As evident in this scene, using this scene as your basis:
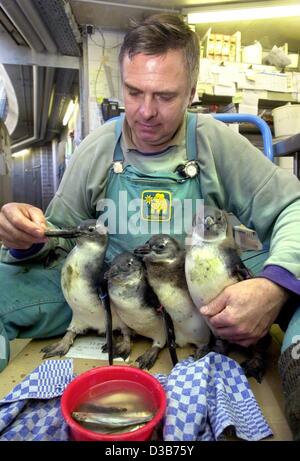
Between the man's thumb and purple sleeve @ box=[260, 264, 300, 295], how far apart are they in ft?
0.35

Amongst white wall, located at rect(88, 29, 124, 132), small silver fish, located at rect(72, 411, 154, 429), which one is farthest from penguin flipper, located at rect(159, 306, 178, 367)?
white wall, located at rect(88, 29, 124, 132)

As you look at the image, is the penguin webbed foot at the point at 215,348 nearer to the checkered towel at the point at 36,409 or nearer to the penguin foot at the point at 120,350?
the penguin foot at the point at 120,350

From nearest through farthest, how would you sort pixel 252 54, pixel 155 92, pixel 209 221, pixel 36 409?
pixel 36 409 → pixel 209 221 → pixel 155 92 → pixel 252 54

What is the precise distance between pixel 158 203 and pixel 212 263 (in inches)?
11.6

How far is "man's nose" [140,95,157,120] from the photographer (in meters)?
0.93

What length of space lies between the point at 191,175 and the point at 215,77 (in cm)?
191

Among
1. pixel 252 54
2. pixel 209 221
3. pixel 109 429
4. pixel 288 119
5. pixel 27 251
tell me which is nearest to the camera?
pixel 109 429

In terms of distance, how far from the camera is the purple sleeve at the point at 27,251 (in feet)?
3.33

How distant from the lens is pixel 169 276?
86cm

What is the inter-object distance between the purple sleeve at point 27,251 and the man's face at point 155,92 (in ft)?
1.37

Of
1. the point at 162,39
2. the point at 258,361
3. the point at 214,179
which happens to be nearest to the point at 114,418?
the point at 258,361

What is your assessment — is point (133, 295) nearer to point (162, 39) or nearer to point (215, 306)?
point (215, 306)

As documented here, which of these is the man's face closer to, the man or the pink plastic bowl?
the man

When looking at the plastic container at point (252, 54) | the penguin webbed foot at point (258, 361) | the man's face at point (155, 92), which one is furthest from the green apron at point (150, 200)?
the plastic container at point (252, 54)
